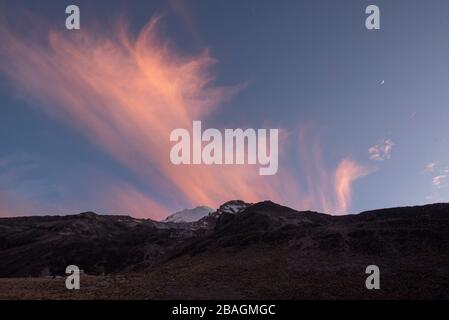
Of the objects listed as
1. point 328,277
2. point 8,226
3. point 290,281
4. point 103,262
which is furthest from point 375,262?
point 8,226

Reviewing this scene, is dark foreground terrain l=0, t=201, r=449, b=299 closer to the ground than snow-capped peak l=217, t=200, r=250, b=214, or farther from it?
closer to the ground

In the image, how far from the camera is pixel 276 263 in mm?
46469

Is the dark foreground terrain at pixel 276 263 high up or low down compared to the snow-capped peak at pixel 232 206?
down

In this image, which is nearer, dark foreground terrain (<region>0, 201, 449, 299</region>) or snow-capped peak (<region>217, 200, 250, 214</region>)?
dark foreground terrain (<region>0, 201, 449, 299</region>)

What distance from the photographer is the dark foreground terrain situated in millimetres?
34875

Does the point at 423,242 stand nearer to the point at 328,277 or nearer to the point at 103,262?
the point at 328,277

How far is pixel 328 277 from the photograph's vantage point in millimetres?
39906

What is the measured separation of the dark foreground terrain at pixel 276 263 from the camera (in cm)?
3488

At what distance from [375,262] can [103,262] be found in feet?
184

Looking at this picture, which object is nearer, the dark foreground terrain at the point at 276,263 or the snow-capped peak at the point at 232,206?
the dark foreground terrain at the point at 276,263

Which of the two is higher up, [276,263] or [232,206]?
[232,206]

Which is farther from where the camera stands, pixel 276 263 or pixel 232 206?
pixel 232 206
